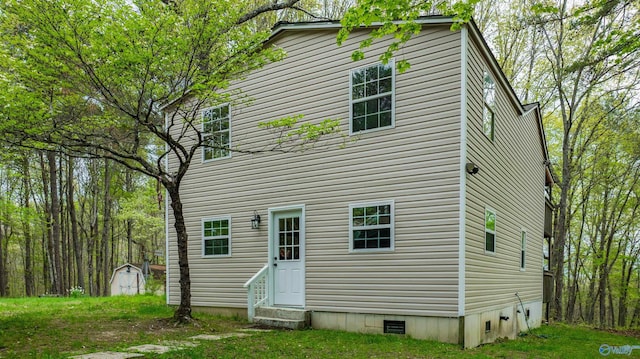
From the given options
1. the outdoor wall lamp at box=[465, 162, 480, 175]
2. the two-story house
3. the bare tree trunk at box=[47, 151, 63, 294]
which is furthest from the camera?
the bare tree trunk at box=[47, 151, 63, 294]

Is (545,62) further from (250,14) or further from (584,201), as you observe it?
(250,14)

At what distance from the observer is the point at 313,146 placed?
878 cm

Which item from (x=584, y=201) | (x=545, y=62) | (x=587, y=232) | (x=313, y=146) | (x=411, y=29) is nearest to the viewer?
(x=411, y=29)

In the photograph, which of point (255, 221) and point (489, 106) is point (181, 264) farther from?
point (489, 106)

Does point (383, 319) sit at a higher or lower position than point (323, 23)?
lower

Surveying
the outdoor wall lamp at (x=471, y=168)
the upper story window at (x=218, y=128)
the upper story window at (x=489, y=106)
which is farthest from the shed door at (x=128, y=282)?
the outdoor wall lamp at (x=471, y=168)

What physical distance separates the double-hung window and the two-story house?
0.10 feet

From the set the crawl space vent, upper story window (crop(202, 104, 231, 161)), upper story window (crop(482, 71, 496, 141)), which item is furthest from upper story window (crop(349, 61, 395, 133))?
the crawl space vent

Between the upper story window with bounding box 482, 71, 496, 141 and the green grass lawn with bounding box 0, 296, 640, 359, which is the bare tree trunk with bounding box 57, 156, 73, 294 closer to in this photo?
the green grass lawn with bounding box 0, 296, 640, 359

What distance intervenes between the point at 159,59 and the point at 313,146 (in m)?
3.18

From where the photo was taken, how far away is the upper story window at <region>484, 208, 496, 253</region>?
840 cm

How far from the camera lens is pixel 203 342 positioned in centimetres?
648

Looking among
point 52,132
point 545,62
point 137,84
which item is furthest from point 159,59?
point 545,62

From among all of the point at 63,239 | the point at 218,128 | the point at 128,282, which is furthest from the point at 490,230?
the point at 63,239
